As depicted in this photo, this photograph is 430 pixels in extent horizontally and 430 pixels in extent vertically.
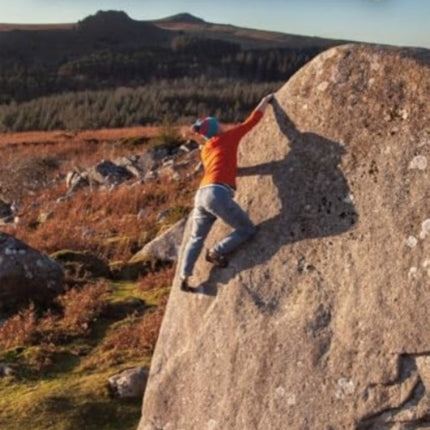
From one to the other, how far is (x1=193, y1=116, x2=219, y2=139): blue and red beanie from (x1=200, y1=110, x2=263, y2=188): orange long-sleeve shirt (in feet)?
0.28

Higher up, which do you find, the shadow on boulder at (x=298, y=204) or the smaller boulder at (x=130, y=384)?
the shadow on boulder at (x=298, y=204)

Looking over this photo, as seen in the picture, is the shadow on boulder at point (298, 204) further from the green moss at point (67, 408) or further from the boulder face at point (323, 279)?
the green moss at point (67, 408)

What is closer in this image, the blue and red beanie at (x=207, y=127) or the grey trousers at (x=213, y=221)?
the grey trousers at (x=213, y=221)

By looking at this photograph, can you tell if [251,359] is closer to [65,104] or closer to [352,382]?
[352,382]

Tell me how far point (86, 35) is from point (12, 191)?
132 meters

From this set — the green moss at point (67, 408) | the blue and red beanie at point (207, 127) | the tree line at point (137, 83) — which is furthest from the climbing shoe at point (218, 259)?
the tree line at point (137, 83)

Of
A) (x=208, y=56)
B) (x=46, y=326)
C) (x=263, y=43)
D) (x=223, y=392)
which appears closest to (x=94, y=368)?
(x=46, y=326)

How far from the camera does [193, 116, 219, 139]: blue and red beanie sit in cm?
864

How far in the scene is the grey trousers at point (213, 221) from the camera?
8289mm

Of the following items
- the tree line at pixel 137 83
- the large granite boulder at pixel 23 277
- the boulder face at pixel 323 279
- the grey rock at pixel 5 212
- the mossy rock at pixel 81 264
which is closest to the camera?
the boulder face at pixel 323 279

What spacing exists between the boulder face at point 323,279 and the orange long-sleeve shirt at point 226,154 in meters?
0.15

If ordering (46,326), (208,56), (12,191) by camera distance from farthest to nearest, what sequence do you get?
1. (208,56)
2. (12,191)
3. (46,326)

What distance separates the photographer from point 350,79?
7953 mm

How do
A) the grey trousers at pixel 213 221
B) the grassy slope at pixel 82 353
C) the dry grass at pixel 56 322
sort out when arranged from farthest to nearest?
the dry grass at pixel 56 322 < the grassy slope at pixel 82 353 < the grey trousers at pixel 213 221
